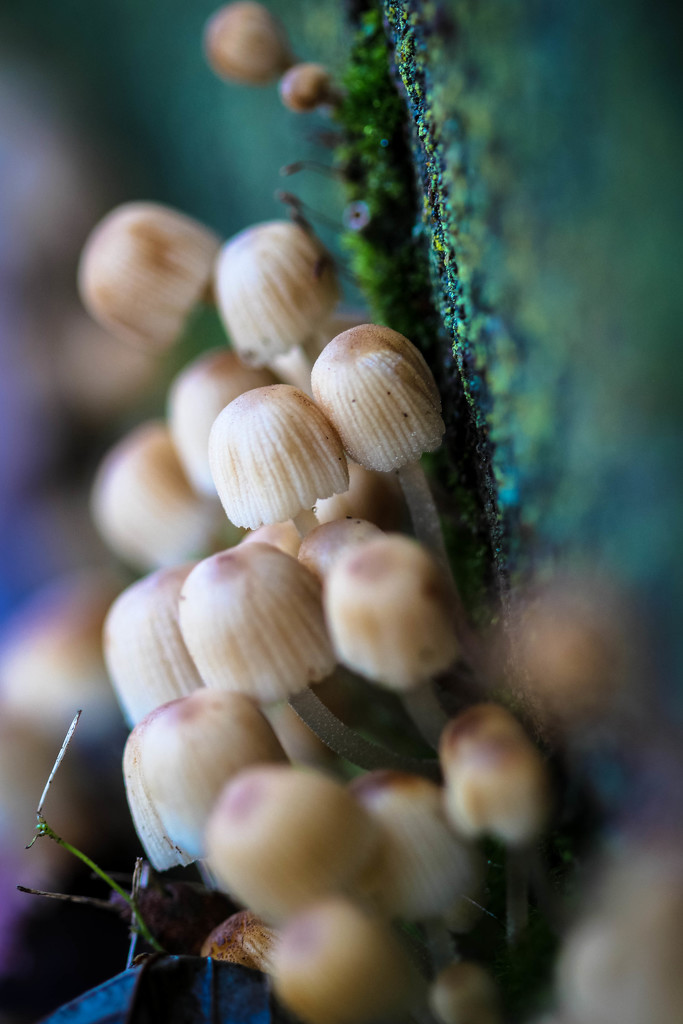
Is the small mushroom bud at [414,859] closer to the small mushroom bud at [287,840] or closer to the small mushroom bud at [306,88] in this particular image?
the small mushroom bud at [287,840]

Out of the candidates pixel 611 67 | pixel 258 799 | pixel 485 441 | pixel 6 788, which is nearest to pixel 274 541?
pixel 485 441

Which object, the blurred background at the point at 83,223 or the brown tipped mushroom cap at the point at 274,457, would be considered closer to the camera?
the brown tipped mushroom cap at the point at 274,457

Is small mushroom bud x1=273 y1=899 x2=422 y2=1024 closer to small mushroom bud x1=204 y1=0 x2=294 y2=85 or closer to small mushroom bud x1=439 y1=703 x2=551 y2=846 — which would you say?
small mushroom bud x1=439 y1=703 x2=551 y2=846

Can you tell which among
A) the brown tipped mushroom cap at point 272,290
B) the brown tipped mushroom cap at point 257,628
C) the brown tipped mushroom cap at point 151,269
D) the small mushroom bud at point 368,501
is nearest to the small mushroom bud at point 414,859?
the brown tipped mushroom cap at point 257,628

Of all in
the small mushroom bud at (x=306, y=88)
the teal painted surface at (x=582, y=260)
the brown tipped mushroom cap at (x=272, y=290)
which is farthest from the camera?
the small mushroom bud at (x=306, y=88)

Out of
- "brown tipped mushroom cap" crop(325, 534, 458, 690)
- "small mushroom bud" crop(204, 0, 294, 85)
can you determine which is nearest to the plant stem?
"brown tipped mushroom cap" crop(325, 534, 458, 690)

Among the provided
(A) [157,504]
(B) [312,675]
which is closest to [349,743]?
(B) [312,675]

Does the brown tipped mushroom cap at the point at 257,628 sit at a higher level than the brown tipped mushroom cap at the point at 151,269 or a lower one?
lower
